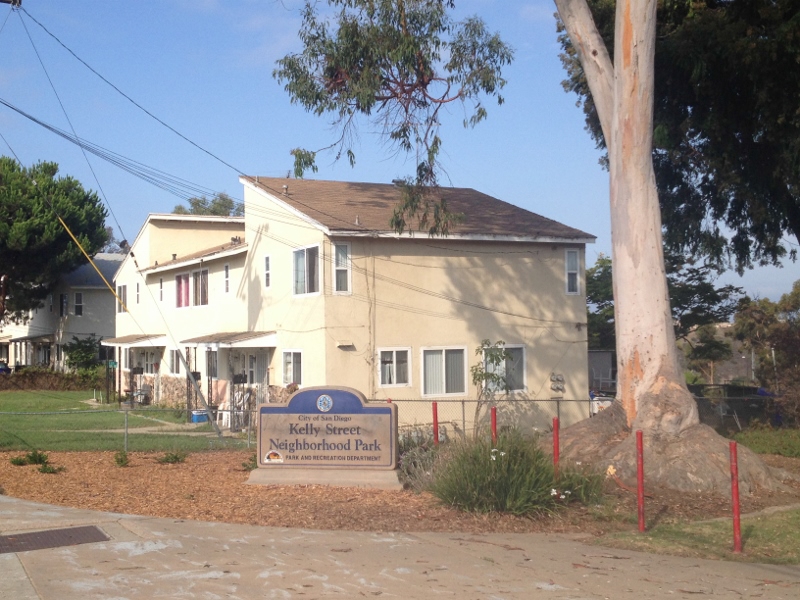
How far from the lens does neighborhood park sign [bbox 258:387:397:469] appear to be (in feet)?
42.1

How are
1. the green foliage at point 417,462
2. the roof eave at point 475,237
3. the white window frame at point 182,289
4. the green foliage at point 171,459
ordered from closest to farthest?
the green foliage at point 417,462 < the green foliage at point 171,459 < the roof eave at point 475,237 < the white window frame at point 182,289

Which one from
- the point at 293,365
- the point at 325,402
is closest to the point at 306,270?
the point at 293,365

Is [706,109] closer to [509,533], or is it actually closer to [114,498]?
[509,533]

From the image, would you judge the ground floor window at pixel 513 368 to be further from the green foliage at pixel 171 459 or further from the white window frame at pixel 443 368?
the green foliage at pixel 171 459

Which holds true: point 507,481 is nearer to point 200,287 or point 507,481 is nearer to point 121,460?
point 121,460

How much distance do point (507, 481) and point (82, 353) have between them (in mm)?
40570

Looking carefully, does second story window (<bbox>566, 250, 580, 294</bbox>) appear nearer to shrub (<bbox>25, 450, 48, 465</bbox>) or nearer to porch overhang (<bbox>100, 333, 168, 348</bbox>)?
shrub (<bbox>25, 450, 48, 465</bbox>)

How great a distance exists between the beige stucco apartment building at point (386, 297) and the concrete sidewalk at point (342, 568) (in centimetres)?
1373

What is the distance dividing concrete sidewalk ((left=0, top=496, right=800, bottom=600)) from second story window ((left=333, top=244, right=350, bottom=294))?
13.9 metres

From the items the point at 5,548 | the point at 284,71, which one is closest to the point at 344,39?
the point at 284,71

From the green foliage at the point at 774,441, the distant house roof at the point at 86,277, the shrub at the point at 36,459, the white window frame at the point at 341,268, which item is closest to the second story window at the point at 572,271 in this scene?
the white window frame at the point at 341,268

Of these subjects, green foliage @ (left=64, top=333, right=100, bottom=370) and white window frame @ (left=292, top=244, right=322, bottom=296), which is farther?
green foliage @ (left=64, top=333, right=100, bottom=370)

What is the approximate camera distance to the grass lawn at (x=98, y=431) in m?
19.0

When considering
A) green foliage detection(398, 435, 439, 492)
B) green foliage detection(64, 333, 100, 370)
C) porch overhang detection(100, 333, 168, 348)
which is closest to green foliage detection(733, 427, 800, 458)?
green foliage detection(398, 435, 439, 492)
